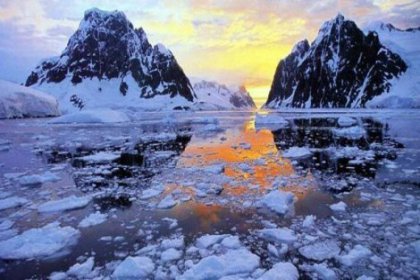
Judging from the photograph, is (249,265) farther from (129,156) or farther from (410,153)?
(410,153)

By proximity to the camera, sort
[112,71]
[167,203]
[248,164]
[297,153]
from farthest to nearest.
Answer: [112,71] → [297,153] → [248,164] → [167,203]

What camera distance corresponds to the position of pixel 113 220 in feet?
18.7

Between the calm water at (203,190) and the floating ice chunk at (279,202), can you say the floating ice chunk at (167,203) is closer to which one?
the calm water at (203,190)

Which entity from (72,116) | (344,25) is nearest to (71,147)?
(72,116)

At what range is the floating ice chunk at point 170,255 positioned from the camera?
4.30 metres

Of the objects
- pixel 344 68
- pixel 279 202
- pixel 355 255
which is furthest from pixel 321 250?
pixel 344 68

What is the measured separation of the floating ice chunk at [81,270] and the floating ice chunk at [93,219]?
140 centimetres

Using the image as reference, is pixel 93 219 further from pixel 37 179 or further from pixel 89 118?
pixel 89 118

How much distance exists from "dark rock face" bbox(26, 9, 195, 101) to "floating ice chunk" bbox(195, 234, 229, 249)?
147m

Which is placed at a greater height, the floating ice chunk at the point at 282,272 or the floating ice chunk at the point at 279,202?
the floating ice chunk at the point at 279,202

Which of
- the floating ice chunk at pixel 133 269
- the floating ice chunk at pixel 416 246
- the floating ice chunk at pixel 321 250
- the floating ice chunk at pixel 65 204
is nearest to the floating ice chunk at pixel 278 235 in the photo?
the floating ice chunk at pixel 321 250

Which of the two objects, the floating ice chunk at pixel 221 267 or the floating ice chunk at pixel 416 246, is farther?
the floating ice chunk at pixel 416 246

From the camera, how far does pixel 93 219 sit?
18.8 ft

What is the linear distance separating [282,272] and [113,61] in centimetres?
16641
